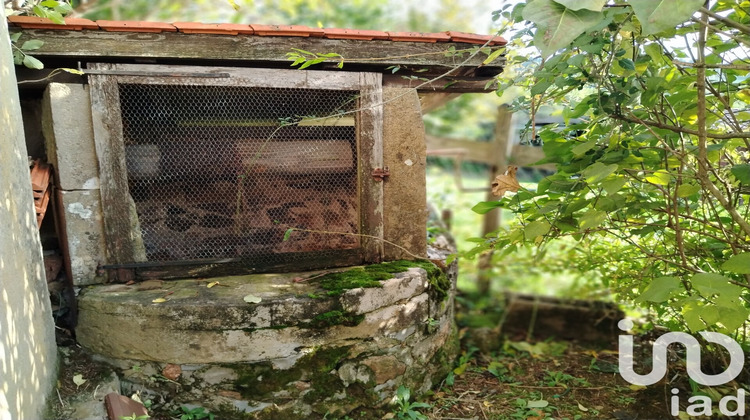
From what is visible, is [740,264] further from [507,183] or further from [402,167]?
[402,167]

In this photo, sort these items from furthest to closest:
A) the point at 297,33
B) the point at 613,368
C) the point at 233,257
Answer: the point at 613,368, the point at 233,257, the point at 297,33

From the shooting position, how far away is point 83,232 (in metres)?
2.96

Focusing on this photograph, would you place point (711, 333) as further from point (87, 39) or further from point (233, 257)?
point (87, 39)

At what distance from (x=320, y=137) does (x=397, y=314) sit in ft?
4.11

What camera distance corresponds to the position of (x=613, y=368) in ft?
12.3

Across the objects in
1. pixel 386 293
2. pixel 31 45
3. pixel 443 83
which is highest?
pixel 31 45

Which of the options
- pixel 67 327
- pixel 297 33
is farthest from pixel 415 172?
pixel 67 327

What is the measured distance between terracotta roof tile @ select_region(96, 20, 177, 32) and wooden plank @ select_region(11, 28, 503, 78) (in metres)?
0.05

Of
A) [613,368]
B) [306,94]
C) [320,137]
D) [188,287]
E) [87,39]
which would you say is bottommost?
[613,368]

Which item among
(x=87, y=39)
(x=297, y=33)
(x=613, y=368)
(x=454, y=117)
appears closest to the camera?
(x=87, y=39)

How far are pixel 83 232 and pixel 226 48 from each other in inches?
52.6

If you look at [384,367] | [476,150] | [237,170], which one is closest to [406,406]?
[384,367]

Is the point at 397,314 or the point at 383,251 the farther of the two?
the point at 383,251

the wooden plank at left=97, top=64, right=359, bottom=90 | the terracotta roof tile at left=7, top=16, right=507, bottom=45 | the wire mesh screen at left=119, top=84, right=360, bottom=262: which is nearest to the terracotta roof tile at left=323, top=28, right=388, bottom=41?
the terracotta roof tile at left=7, top=16, right=507, bottom=45
